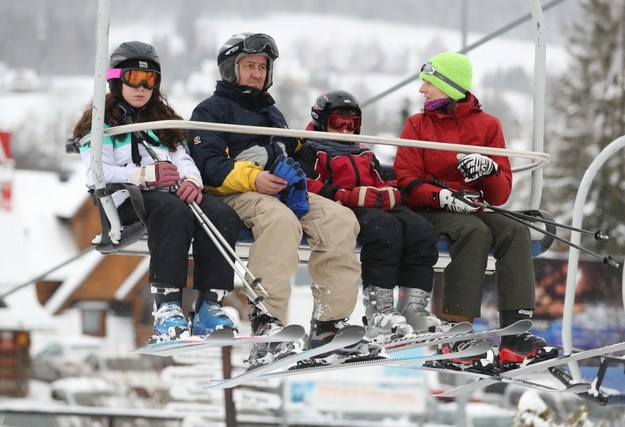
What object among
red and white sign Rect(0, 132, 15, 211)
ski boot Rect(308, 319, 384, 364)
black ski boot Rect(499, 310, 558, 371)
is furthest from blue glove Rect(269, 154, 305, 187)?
red and white sign Rect(0, 132, 15, 211)

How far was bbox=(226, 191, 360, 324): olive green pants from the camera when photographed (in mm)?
6270

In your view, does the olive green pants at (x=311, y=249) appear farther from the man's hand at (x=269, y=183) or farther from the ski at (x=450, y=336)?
the ski at (x=450, y=336)

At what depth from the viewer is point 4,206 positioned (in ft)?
145

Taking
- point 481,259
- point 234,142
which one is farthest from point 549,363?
point 234,142

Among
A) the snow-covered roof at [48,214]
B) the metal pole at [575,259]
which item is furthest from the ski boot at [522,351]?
the snow-covered roof at [48,214]

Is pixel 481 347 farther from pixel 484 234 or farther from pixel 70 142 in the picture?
pixel 70 142

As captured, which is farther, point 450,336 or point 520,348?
point 520,348

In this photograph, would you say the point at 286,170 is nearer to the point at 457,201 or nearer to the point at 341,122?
the point at 341,122

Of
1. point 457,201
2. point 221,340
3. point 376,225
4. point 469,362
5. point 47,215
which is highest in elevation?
point 457,201

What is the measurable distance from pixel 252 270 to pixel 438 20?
7105 inches

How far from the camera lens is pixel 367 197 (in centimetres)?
668

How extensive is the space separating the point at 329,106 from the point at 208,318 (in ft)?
4.46

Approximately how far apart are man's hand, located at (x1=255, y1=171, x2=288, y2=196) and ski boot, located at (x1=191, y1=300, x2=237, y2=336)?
60cm

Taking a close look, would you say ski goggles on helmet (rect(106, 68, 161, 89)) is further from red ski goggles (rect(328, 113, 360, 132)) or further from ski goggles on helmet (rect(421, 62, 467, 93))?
ski goggles on helmet (rect(421, 62, 467, 93))
